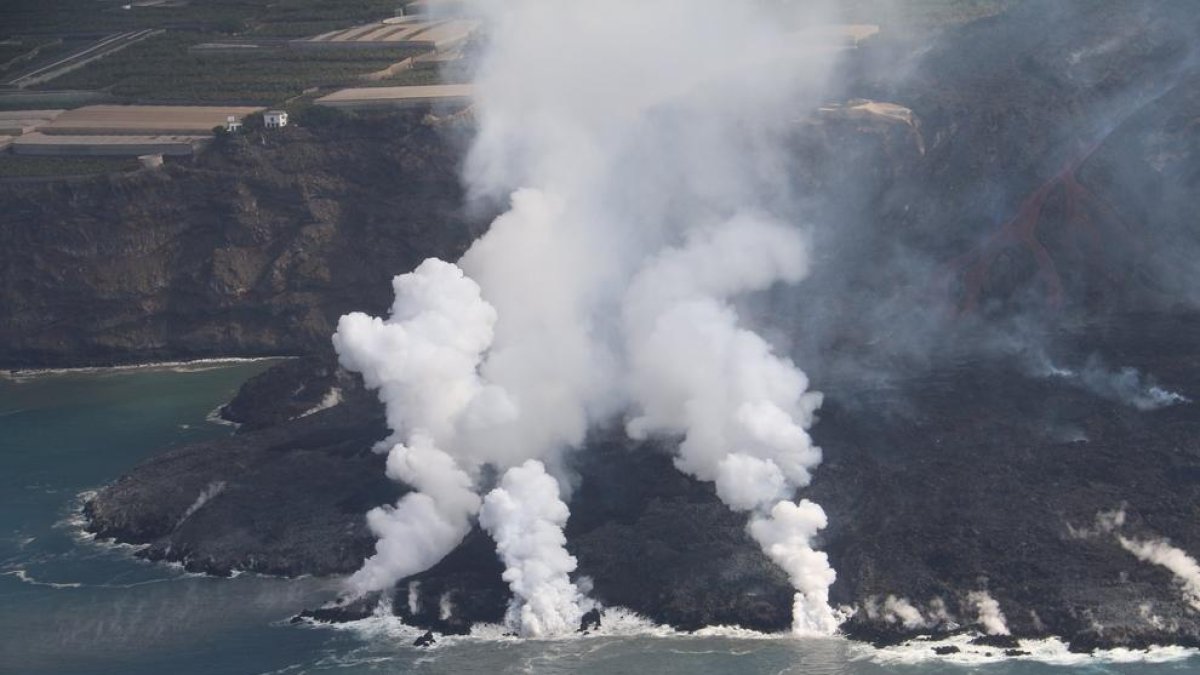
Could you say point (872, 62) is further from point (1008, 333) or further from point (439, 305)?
point (439, 305)

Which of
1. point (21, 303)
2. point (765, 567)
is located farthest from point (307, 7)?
point (765, 567)

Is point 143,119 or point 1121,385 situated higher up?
point 143,119

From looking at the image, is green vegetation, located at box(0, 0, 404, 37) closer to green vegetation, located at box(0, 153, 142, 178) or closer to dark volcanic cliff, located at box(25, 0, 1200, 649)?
green vegetation, located at box(0, 153, 142, 178)

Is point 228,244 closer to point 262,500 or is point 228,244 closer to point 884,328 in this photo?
point 262,500

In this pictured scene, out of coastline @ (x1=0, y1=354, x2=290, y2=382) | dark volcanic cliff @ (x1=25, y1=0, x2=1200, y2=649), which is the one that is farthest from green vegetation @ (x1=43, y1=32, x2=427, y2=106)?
coastline @ (x1=0, y1=354, x2=290, y2=382)

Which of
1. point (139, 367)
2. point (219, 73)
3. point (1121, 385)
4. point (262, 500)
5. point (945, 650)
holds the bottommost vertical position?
point (945, 650)

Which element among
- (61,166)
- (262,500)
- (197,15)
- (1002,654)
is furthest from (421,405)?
(197,15)

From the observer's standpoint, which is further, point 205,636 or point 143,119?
point 143,119
